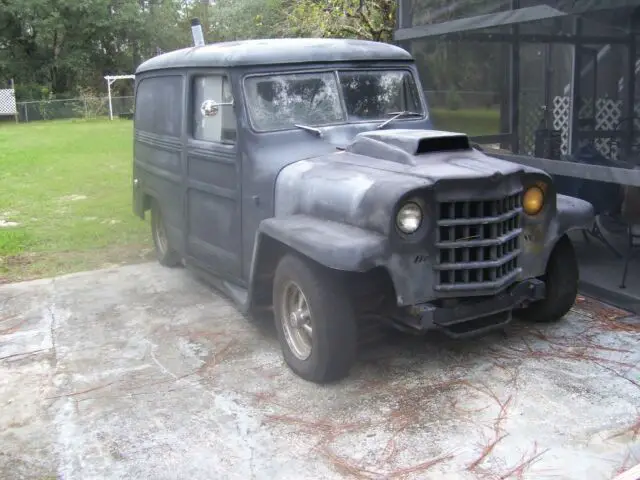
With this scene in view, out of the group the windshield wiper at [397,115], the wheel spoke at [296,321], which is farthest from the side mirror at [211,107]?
the wheel spoke at [296,321]

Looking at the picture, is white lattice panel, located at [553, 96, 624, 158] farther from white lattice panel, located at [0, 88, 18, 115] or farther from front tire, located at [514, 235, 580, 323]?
white lattice panel, located at [0, 88, 18, 115]

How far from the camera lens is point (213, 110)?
16.4ft

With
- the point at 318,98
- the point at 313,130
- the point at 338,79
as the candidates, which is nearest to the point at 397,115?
the point at 338,79

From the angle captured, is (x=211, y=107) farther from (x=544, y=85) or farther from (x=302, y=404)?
(x=544, y=85)

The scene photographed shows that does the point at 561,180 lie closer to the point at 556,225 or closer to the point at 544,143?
the point at 544,143

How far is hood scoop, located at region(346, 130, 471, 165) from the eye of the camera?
4312 millimetres

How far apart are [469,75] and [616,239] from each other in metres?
3.37

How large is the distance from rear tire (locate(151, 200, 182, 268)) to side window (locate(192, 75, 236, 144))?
1522 millimetres

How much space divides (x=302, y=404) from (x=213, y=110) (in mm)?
2206

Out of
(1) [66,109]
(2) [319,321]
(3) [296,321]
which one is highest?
(1) [66,109]

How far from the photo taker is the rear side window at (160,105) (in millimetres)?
5912

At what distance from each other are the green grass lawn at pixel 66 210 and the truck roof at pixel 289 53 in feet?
10.2

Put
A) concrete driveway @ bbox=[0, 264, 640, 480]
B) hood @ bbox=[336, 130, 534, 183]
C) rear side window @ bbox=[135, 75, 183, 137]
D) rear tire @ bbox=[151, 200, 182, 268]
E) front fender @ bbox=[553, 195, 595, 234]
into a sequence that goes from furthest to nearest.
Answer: rear tire @ bbox=[151, 200, 182, 268] → rear side window @ bbox=[135, 75, 183, 137] → front fender @ bbox=[553, 195, 595, 234] → hood @ bbox=[336, 130, 534, 183] → concrete driveway @ bbox=[0, 264, 640, 480]

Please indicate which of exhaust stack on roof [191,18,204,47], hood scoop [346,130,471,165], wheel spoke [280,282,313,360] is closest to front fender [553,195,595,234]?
hood scoop [346,130,471,165]
